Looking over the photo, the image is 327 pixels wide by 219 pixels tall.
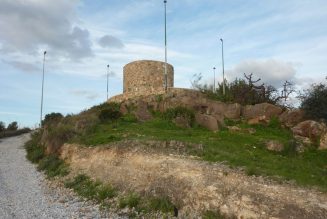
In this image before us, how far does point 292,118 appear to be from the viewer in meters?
26.3

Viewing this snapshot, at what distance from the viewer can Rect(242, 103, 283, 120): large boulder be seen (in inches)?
1075

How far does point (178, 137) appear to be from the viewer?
2184cm

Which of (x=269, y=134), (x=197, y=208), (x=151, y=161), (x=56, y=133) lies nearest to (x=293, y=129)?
(x=269, y=134)

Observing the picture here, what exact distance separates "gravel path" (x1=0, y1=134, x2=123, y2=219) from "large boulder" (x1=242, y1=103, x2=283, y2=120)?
13323mm

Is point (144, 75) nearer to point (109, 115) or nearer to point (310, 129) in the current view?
point (109, 115)

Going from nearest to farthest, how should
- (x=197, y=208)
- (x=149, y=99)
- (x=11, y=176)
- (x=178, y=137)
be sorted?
(x=197, y=208) < (x=178, y=137) < (x=11, y=176) < (x=149, y=99)

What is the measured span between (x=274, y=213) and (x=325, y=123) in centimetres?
1218

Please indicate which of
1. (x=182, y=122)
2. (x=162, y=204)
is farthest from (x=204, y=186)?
(x=182, y=122)

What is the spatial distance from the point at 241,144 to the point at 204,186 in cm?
633

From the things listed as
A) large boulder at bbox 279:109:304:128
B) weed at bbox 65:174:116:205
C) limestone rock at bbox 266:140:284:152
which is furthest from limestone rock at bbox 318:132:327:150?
weed at bbox 65:174:116:205

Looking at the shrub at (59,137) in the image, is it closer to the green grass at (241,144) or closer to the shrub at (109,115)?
the green grass at (241,144)

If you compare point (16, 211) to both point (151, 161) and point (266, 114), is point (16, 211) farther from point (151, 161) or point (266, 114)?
point (266, 114)

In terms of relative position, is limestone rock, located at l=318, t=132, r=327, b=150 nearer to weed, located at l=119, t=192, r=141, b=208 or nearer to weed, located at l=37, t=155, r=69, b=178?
weed, located at l=119, t=192, r=141, b=208

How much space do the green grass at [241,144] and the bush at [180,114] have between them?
612mm
